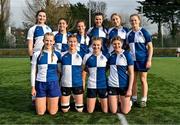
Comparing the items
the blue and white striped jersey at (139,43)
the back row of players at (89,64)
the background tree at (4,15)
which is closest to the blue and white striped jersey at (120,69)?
the back row of players at (89,64)

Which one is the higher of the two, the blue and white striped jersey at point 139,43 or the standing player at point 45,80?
the blue and white striped jersey at point 139,43

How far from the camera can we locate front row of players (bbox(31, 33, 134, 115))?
23.2 ft

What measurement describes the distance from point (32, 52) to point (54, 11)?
34751 mm

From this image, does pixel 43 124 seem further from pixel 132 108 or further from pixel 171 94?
pixel 171 94

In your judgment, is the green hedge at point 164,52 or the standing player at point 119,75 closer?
the standing player at point 119,75

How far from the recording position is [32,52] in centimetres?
753

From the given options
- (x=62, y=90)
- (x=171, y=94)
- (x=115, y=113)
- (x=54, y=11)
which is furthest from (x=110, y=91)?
(x=54, y=11)

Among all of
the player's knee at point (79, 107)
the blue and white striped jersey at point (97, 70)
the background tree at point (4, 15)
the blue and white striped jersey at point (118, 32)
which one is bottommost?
the player's knee at point (79, 107)

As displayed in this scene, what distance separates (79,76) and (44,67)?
26.6 inches

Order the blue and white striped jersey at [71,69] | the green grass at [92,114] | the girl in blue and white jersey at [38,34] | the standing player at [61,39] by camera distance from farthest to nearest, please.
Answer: the standing player at [61,39] < the girl in blue and white jersey at [38,34] < the blue and white striped jersey at [71,69] < the green grass at [92,114]

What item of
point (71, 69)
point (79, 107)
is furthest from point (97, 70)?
point (79, 107)

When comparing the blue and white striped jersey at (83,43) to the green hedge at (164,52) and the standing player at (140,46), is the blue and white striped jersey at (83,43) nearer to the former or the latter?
the standing player at (140,46)

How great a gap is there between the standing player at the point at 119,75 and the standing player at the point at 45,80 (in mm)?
977

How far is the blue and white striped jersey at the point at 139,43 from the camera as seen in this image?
7594 millimetres
